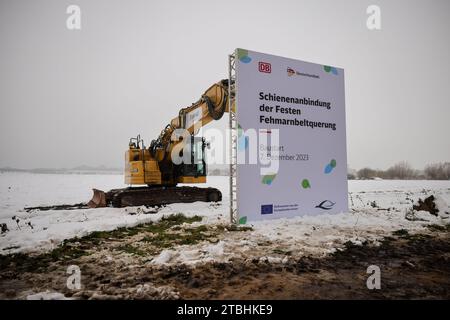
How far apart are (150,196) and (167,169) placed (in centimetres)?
165

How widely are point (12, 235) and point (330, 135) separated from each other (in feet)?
32.5

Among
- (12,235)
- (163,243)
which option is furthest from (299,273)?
(12,235)

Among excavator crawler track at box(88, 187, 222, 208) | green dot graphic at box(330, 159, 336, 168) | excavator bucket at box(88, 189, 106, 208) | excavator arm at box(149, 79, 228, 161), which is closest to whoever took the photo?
green dot graphic at box(330, 159, 336, 168)

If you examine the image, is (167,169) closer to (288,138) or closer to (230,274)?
(288,138)

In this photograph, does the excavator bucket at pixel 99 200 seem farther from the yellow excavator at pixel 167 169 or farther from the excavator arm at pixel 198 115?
the excavator arm at pixel 198 115

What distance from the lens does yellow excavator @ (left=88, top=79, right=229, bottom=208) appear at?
1153 cm

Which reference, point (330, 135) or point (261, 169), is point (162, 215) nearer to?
point (261, 169)

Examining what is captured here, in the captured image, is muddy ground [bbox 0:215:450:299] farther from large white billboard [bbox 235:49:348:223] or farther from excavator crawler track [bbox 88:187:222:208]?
excavator crawler track [bbox 88:187:222:208]

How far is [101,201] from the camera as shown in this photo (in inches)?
455

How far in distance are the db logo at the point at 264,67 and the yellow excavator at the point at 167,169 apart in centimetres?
351

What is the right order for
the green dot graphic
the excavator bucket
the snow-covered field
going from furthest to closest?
the excavator bucket
the green dot graphic
the snow-covered field

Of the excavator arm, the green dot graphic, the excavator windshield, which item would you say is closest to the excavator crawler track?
the excavator windshield

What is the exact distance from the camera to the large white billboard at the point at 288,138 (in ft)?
25.3

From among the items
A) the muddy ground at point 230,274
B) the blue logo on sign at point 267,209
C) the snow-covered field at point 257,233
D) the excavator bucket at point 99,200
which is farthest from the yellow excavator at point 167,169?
the muddy ground at point 230,274
